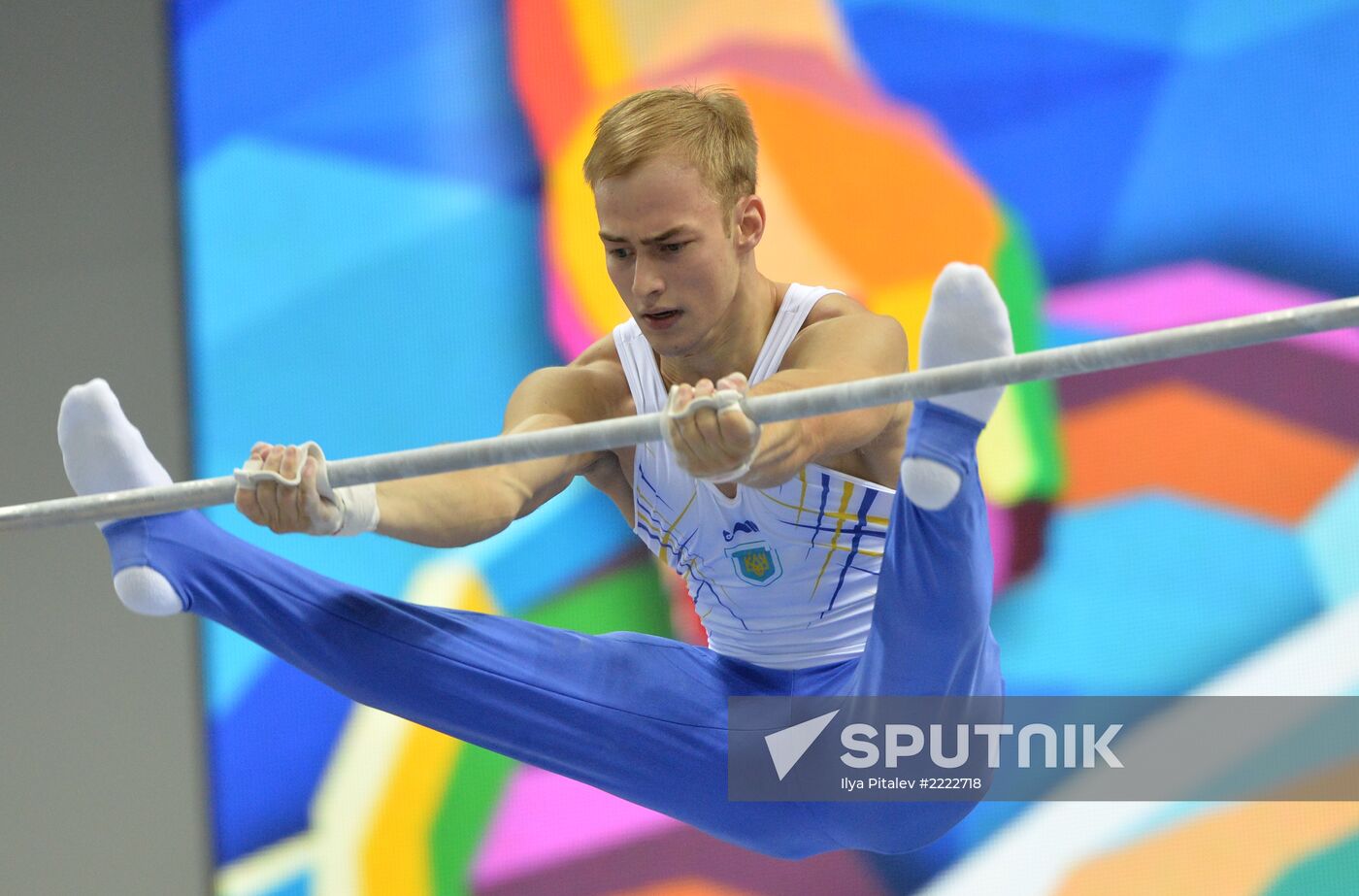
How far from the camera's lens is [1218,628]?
3111 millimetres

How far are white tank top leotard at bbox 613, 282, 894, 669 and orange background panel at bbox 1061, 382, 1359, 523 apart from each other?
1.29 m

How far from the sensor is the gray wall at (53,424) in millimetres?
3686

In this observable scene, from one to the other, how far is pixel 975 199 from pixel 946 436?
6.03ft

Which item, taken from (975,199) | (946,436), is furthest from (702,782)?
(975,199)

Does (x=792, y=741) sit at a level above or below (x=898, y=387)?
below

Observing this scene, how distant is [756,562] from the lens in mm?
2027

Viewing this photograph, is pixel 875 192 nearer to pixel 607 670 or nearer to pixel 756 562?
pixel 756 562

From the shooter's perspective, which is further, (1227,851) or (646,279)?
(1227,851)

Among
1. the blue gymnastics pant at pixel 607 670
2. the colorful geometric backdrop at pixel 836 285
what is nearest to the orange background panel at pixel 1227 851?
the colorful geometric backdrop at pixel 836 285

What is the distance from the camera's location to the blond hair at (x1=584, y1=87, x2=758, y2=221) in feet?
6.14

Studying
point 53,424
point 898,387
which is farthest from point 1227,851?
point 53,424

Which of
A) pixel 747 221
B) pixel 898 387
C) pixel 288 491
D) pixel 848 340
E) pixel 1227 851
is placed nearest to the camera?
pixel 898 387

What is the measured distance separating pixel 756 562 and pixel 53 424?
2595mm

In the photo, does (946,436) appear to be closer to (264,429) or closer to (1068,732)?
(1068,732)
